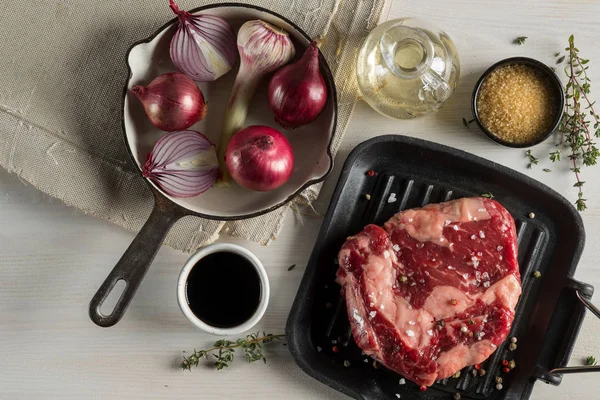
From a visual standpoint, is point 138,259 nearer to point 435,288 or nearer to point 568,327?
point 435,288

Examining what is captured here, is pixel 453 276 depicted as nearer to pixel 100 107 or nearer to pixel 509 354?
pixel 509 354

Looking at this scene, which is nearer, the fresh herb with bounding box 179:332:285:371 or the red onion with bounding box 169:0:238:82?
the red onion with bounding box 169:0:238:82

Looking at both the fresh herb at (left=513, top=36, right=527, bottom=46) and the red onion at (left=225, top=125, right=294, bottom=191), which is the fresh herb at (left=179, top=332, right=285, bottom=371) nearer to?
the red onion at (left=225, top=125, right=294, bottom=191)

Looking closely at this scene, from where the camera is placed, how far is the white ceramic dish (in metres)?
1.54

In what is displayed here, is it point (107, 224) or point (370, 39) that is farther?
point (107, 224)

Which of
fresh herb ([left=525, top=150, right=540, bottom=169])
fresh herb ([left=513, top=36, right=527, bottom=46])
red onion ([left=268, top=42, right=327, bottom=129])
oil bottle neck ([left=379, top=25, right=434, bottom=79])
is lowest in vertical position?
red onion ([left=268, top=42, right=327, bottom=129])

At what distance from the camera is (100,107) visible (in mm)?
1651

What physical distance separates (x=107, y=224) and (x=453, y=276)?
36.7 inches

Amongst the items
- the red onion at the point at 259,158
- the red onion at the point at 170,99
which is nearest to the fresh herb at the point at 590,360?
the red onion at the point at 259,158

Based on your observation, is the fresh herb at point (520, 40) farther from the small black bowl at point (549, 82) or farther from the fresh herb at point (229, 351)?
the fresh herb at point (229, 351)

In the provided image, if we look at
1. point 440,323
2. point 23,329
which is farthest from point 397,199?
point 23,329

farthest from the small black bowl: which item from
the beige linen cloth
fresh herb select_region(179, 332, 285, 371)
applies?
fresh herb select_region(179, 332, 285, 371)

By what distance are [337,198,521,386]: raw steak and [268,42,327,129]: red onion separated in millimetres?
327

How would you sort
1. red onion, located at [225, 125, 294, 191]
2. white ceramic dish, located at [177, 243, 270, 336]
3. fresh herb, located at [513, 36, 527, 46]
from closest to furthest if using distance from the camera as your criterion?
red onion, located at [225, 125, 294, 191]
white ceramic dish, located at [177, 243, 270, 336]
fresh herb, located at [513, 36, 527, 46]
